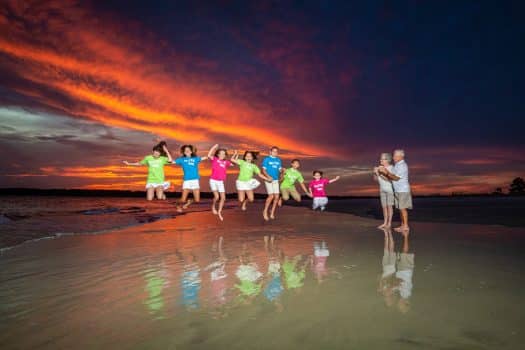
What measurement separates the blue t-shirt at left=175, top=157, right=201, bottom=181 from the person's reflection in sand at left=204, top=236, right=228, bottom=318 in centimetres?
721

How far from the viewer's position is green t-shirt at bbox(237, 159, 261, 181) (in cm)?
1352

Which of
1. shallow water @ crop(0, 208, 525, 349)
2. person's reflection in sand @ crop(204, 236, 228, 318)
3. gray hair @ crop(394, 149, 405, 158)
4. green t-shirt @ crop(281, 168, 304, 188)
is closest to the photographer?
shallow water @ crop(0, 208, 525, 349)

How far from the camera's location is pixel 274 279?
424 cm

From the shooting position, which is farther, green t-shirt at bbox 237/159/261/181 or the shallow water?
green t-shirt at bbox 237/159/261/181

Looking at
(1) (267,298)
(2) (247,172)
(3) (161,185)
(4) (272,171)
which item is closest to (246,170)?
(2) (247,172)

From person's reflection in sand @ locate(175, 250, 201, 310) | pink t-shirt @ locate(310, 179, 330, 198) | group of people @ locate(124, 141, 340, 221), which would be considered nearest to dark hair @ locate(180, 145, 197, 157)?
group of people @ locate(124, 141, 340, 221)

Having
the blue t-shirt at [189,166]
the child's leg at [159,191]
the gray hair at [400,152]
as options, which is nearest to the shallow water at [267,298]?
the gray hair at [400,152]

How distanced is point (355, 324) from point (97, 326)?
87.5 inches

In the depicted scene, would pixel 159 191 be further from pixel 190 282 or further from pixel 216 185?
pixel 190 282

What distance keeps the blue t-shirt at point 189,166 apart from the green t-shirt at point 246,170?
1746 millimetres

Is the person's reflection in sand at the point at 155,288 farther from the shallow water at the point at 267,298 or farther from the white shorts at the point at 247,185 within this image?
the white shorts at the point at 247,185

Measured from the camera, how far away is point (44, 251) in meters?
6.73

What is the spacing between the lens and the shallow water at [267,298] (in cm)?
261

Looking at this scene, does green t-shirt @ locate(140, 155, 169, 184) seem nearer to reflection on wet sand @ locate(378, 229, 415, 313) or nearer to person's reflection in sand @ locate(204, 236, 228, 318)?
person's reflection in sand @ locate(204, 236, 228, 318)
